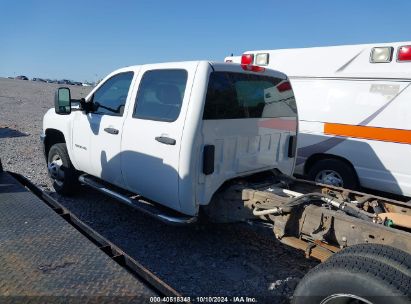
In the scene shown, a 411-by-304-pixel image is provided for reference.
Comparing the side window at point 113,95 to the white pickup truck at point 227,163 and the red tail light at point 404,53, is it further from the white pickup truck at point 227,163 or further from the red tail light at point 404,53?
the red tail light at point 404,53

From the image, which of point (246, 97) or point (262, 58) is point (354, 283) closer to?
point (246, 97)

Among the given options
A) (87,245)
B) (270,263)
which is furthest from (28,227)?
(270,263)

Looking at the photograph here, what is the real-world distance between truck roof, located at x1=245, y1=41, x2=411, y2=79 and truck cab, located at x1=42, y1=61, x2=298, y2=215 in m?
1.98

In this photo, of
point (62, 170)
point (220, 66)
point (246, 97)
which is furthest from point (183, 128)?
point (62, 170)

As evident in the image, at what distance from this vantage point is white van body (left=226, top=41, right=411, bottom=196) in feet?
18.7

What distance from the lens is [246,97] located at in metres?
4.16

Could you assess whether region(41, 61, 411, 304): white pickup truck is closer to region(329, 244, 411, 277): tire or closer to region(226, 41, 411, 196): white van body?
region(329, 244, 411, 277): tire

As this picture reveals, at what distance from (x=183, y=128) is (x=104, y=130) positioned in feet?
4.77

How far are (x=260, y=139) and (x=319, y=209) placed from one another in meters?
1.35

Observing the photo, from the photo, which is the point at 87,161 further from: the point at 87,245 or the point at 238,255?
the point at 87,245

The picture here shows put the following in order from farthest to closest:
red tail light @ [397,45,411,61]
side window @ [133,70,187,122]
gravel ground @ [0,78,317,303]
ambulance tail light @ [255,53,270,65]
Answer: ambulance tail light @ [255,53,270,65] < red tail light @ [397,45,411,61] < side window @ [133,70,187,122] < gravel ground @ [0,78,317,303]

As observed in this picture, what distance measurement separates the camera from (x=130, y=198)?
14.7ft

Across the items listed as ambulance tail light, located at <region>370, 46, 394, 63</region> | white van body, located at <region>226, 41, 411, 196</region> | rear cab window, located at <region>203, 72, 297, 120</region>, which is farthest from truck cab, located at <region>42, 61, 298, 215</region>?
ambulance tail light, located at <region>370, 46, 394, 63</region>

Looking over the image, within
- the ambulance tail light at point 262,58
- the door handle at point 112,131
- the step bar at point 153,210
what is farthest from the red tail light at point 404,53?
the door handle at point 112,131
